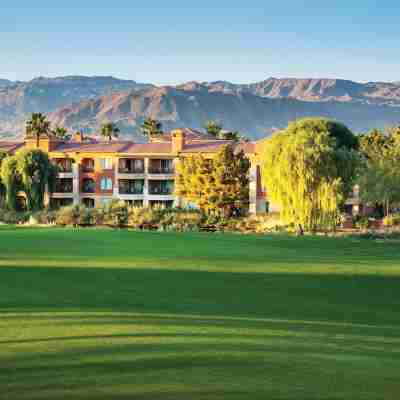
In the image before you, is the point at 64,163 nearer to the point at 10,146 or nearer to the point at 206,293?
the point at 10,146

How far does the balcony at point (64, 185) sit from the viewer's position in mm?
95812

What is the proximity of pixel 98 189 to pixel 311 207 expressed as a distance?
50.8 meters

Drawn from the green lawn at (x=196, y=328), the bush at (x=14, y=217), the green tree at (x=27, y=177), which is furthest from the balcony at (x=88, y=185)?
the green lawn at (x=196, y=328)

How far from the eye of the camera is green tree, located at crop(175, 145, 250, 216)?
68500 mm

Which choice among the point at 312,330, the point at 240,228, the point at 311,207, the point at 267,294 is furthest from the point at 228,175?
the point at 312,330

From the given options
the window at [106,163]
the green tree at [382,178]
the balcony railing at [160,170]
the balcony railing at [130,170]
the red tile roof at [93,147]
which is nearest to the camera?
the green tree at [382,178]

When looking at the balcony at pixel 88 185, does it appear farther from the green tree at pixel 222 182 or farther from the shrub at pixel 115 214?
the shrub at pixel 115 214

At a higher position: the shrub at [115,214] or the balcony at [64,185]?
the balcony at [64,185]

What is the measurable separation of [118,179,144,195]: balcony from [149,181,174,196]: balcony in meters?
1.22

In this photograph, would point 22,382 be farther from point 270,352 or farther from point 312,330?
point 312,330

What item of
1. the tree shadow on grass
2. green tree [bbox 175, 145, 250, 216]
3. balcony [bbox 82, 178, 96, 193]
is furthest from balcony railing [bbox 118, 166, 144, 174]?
the tree shadow on grass

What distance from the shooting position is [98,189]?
96.8 meters

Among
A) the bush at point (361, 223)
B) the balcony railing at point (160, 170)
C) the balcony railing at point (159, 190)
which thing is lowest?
the bush at point (361, 223)

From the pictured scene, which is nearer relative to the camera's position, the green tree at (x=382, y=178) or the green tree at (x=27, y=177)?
the green tree at (x=382, y=178)
